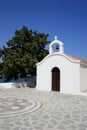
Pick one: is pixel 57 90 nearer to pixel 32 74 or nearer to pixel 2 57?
pixel 32 74

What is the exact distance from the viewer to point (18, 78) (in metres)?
25.6

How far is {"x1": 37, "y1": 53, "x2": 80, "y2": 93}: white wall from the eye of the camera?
1796 cm

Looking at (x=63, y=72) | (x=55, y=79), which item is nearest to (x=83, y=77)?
(x=63, y=72)

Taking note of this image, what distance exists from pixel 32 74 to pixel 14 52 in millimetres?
4309

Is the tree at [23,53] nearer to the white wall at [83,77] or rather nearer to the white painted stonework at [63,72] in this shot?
the white painted stonework at [63,72]

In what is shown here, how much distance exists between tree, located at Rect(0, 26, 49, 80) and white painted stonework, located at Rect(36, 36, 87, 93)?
1882 mm

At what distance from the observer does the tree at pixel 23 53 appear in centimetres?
2239

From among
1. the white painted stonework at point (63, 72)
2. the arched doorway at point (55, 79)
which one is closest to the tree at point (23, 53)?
the white painted stonework at point (63, 72)

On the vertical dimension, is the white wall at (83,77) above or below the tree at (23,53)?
below

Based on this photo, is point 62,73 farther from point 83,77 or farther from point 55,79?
point 83,77

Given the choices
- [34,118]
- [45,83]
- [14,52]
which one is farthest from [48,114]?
[14,52]

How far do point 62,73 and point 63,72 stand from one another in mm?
174

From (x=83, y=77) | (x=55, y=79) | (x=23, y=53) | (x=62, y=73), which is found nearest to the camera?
(x=83, y=77)

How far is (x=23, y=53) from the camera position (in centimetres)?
2373
